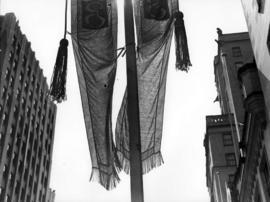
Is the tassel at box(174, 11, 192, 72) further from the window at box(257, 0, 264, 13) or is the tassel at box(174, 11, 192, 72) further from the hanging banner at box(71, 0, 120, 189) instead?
the window at box(257, 0, 264, 13)

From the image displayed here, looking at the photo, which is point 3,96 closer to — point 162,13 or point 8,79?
point 8,79

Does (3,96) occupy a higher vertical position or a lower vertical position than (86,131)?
higher

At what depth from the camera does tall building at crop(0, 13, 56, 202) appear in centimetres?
5953

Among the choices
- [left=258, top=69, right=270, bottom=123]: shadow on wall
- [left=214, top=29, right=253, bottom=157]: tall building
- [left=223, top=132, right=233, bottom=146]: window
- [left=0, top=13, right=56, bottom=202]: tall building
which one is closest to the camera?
[left=258, top=69, right=270, bottom=123]: shadow on wall

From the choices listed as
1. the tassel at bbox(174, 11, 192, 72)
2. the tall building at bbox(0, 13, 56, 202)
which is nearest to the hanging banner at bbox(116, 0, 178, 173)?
the tassel at bbox(174, 11, 192, 72)

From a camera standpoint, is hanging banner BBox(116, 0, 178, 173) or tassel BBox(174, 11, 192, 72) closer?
hanging banner BBox(116, 0, 178, 173)

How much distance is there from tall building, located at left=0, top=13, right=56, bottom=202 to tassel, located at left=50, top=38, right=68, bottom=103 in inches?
1957

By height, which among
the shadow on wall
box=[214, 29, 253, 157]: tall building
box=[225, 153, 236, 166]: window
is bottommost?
the shadow on wall

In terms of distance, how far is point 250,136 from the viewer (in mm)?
23328

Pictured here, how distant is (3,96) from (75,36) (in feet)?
176

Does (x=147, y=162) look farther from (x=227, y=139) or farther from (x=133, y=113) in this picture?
(x=227, y=139)

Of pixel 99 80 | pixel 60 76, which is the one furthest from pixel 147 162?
pixel 60 76

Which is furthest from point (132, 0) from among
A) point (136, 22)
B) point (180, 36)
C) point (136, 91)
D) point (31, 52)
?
point (31, 52)

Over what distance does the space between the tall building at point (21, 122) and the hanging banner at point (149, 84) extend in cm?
5071
